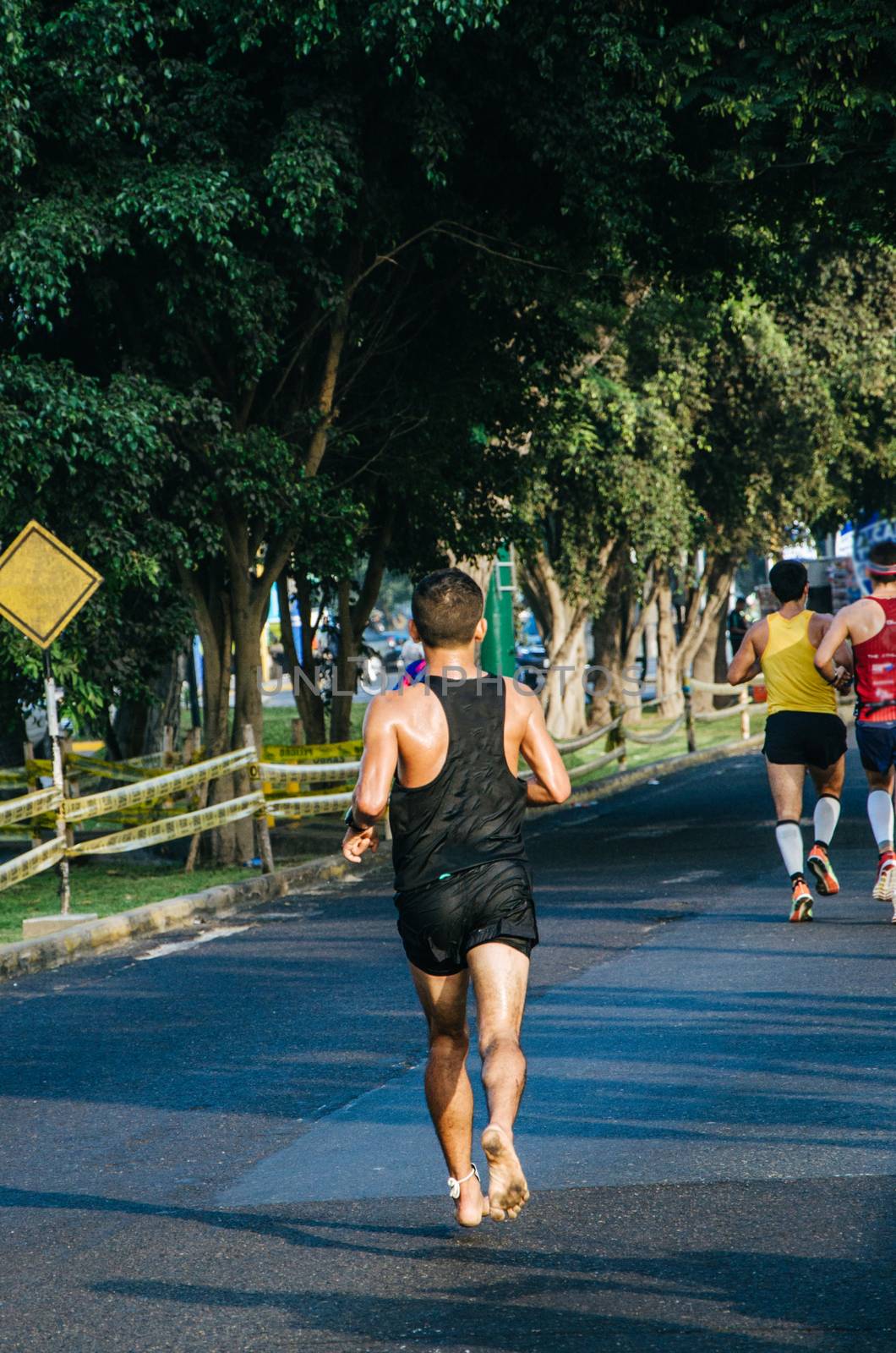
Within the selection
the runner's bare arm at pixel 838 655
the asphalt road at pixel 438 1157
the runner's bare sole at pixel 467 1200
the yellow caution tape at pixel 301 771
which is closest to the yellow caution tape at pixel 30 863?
the asphalt road at pixel 438 1157

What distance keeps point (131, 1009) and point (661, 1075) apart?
3.45m

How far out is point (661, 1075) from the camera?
7117 millimetres

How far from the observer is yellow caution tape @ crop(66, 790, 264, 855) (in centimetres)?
1467

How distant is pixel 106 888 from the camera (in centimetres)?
1579

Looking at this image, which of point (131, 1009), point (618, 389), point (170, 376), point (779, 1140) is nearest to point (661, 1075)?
point (779, 1140)

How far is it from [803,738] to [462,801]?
6.16 metres

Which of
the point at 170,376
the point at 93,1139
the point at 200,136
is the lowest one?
the point at 93,1139

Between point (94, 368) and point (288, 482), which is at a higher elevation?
point (94, 368)

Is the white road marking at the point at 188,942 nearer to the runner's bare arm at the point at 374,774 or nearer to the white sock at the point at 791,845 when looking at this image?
the white sock at the point at 791,845

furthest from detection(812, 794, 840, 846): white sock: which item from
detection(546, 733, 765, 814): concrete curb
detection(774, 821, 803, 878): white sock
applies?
detection(546, 733, 765, 814): concrete curb

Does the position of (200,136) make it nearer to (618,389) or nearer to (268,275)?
(268,275)

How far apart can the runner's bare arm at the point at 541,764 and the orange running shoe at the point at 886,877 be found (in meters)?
5.64

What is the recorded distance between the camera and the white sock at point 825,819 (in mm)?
11133

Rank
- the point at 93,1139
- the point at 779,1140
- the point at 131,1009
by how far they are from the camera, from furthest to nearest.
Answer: the point at 131,1009
the point at 93,1139
the point at 779,1140
